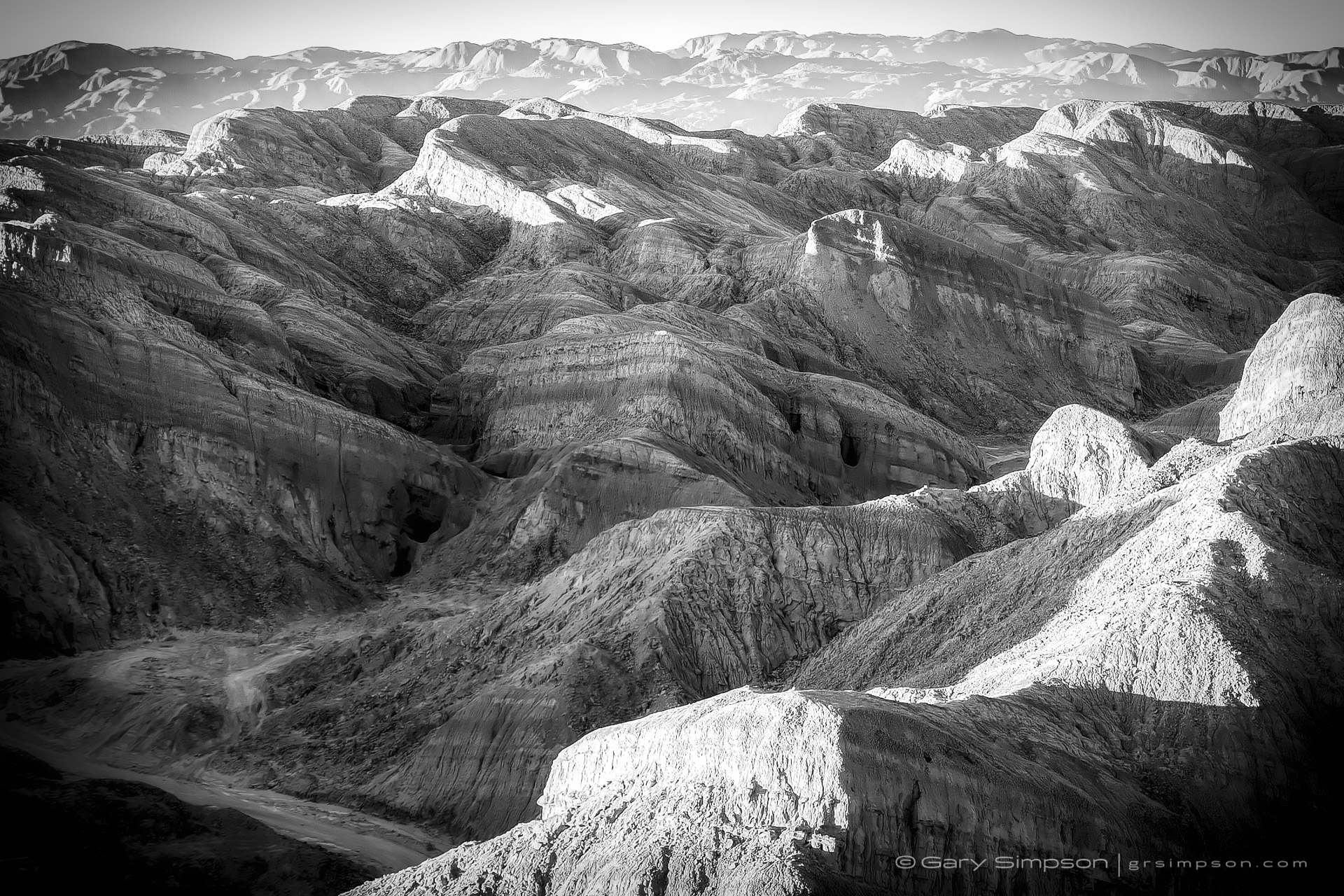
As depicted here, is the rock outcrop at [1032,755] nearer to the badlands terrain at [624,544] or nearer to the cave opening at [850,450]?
the badlands terrain at [624,544]

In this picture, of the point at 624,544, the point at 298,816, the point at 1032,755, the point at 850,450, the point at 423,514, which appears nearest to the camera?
the point at 1032,755

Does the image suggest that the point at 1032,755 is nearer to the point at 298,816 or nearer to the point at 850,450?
the point at 298,816

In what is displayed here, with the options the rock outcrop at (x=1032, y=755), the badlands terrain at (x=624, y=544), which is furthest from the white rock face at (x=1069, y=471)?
the rock outcrop at (x=1032, y=755)

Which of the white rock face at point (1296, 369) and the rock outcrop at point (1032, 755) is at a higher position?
the white rock face at point (1296, 369)

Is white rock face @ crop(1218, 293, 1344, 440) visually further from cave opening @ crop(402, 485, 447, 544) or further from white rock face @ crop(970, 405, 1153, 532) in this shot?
cave opening @ crop(402, 485, 447, 544)

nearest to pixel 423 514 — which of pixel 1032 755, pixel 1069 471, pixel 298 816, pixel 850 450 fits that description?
pixel 850 450

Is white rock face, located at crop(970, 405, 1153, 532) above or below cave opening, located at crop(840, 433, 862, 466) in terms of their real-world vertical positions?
above

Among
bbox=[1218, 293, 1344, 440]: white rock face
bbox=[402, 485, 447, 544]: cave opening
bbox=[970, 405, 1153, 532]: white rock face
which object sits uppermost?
bbox=[1218, 293, 1344, 440]: white rock face

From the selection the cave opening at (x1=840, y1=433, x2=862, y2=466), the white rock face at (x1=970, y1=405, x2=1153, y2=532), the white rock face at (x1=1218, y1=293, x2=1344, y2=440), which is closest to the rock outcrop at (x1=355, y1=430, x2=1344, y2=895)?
the white rock face at (x1=1218, y1=293, x2=1344, y2=440)

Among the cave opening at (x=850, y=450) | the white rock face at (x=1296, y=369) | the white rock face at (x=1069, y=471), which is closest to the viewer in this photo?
the white rock face at (x=1296, y=369)
